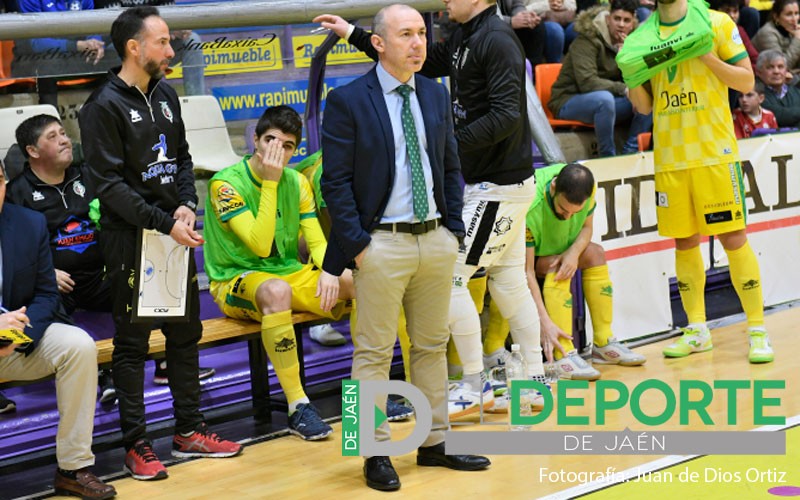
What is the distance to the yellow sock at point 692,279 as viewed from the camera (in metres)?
7.38

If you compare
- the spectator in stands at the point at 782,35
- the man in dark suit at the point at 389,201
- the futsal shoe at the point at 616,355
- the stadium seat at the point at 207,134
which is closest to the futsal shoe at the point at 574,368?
the futsal shoe at the point at 616,355

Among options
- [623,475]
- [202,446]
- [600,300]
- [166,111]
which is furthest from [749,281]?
[166,111]

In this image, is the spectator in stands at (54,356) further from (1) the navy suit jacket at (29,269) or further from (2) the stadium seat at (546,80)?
(2) the stadium seat at (546,80)

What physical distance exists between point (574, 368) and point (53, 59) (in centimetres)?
336

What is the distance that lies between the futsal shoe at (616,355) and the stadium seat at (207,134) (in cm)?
248

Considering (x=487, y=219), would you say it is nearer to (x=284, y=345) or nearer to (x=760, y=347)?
(x=284, y=345)

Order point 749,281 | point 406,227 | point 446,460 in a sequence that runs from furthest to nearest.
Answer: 1. point 749,281
2. point 446,460
3. point 406,227

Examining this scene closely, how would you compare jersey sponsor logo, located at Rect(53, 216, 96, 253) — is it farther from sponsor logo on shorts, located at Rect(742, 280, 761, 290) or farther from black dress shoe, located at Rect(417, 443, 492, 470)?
sponsor logo on shorts, located at Rect(742, 280, 761, 290)

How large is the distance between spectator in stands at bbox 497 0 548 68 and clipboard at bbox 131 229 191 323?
525cm

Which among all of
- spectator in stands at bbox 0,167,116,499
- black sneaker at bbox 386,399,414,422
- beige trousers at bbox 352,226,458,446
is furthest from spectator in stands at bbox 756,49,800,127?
spectator in stands at bbox 0,167,116,499

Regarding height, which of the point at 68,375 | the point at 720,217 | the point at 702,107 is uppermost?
the point at 702,107

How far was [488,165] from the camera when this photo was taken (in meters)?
6.11

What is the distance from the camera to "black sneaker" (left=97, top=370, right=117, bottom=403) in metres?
6.21

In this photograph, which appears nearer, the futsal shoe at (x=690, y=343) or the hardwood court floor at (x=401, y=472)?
the hardwood court floor at (x=401, y=472)
